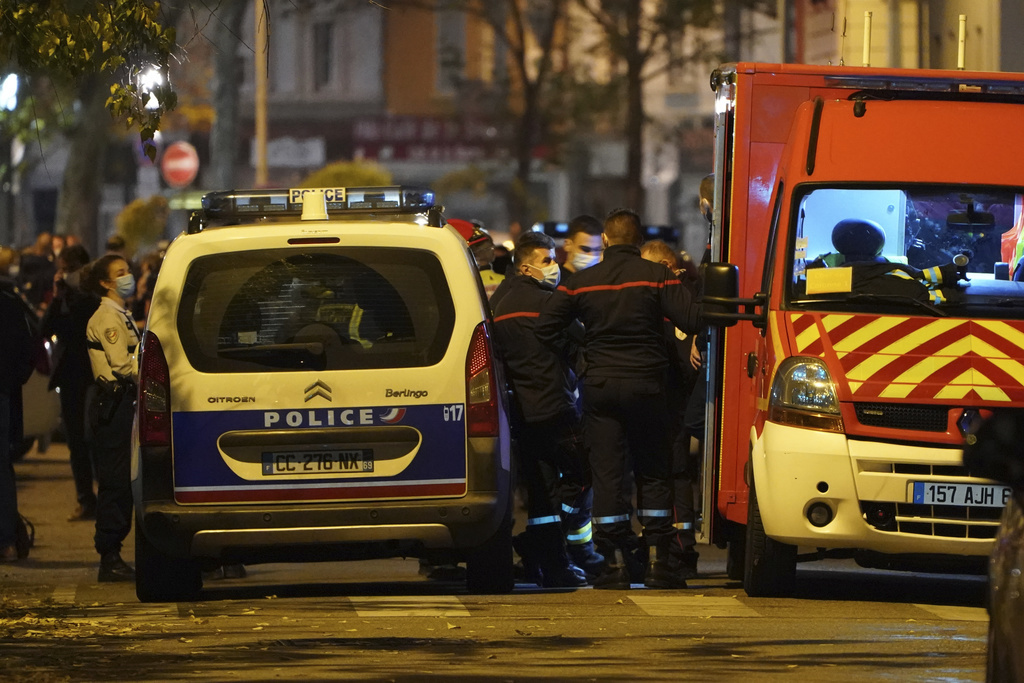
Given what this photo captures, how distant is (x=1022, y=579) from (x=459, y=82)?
4165cm

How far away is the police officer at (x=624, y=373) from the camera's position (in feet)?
33.8

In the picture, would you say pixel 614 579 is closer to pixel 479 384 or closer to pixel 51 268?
pixel 479 384

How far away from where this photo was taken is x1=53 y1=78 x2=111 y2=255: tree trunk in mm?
36500

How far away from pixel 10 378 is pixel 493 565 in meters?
2.89

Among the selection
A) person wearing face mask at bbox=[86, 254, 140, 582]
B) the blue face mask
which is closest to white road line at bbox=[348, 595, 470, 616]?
person wearing face mask at bbox=[86, 254, 140, 582]

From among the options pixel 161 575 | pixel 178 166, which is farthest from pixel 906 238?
pixel 178 166

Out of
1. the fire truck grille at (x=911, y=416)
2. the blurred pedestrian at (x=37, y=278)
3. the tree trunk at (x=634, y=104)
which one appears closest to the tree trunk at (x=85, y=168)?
the tree trunk at (x=634, y=104)

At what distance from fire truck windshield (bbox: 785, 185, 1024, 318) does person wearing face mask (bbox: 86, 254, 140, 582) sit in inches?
146

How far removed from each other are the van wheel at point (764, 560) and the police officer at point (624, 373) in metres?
0.75

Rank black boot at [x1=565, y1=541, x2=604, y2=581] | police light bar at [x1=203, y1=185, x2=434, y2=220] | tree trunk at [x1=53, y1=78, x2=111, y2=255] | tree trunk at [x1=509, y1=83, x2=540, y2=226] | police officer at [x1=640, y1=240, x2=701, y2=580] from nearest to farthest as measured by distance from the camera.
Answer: police light bar at [x1=203, y1=185, x2=434, y2=220], police officer at [x1=640, y1=240, x2=701, y2=580], black boot at [x1=565, y1=541, x2=604, y2=581], tree trunk at [x1=53, y1=78, x2=111, y2=255], tree trunk at [x1=509, y1=83, x2=540, y2=226]

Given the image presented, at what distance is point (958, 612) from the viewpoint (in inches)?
371

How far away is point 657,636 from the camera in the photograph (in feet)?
27.6

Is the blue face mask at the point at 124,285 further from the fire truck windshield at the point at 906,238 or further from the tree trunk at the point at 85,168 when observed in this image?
the tree trunk at the point at 85,168

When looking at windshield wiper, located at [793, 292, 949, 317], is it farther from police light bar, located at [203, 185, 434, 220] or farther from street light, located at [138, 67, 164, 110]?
street light, located at [138, 67, 164, 110]
